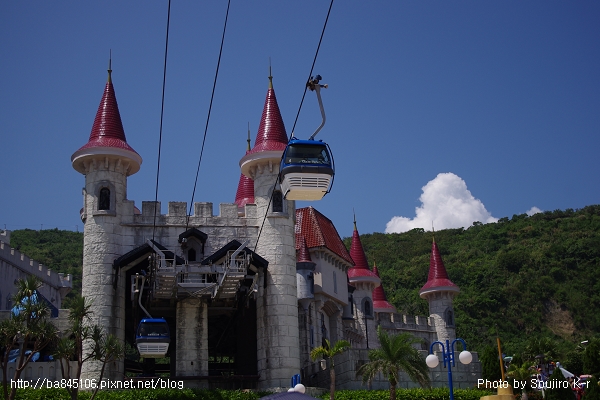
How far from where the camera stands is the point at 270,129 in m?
39.5

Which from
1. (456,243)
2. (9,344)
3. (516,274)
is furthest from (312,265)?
(456,243)

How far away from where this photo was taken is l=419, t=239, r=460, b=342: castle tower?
57625mm

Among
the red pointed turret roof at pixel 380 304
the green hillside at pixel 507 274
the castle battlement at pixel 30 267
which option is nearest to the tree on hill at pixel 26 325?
the castle battlement at pixel 30 267

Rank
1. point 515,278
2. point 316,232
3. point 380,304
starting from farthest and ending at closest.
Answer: point 515,278 → point 380,304 → point 316,232

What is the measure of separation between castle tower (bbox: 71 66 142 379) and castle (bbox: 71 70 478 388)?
4 cm

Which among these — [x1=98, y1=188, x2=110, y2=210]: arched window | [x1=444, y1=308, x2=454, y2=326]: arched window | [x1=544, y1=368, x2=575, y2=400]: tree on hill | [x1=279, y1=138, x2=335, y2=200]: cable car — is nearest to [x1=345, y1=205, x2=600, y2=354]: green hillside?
[x1=444, y1=308, x2=454, y2=326]: arched window

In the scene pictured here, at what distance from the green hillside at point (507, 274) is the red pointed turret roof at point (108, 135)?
142 feet

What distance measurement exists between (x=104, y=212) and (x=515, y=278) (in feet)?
215

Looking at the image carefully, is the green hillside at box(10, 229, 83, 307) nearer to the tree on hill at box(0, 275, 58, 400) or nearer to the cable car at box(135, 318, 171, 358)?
the cable car at box(135, 318, 171, 358)

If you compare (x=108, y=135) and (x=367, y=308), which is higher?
(x=108, y=135)

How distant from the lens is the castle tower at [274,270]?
35938 millimetres

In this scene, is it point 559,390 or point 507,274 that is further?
point 507,274

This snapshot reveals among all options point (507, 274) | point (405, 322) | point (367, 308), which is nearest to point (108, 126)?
point (367, 308)

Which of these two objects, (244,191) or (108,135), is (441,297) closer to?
(244,191)
